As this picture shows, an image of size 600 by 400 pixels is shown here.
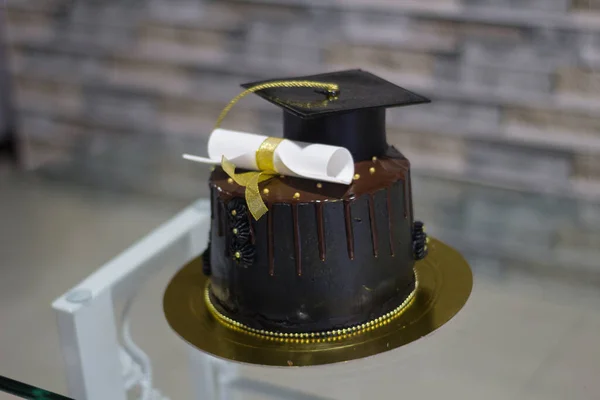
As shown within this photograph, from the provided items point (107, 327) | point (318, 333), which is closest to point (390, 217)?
point (318, 333)

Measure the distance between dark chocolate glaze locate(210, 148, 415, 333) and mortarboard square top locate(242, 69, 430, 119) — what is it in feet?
0.20

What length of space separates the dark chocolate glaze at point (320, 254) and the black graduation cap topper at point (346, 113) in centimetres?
2

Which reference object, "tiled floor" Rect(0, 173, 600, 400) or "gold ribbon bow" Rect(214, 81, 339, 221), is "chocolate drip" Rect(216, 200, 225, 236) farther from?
"tiled floor" Rect(0, 173, 600, 400)

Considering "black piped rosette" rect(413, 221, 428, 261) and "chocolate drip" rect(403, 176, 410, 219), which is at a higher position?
"chocolate drip" rect(403, 176, 410, 219)

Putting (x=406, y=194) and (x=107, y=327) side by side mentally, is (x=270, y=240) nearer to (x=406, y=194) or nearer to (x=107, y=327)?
(x=406, y=194)

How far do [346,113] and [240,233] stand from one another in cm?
15

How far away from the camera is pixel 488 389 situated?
0.86m

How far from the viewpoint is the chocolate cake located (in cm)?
75

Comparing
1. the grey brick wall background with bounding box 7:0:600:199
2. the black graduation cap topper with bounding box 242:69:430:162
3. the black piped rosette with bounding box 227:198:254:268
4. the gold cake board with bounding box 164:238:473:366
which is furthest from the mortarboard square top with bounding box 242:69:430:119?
the grey brick wall background with bounding box 7:0:600:199

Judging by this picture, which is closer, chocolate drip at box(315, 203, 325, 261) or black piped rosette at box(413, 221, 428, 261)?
chocolate drip at box(315, 203, 325, 261)

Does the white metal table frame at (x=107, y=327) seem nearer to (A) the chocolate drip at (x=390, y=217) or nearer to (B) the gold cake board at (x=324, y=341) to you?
(B) the gold cake board at (x=324, y=341)

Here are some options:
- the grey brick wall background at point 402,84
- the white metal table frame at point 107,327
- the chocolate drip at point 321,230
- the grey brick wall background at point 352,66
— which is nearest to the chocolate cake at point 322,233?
the chocolate drip at point 321,230

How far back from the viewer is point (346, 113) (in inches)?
29.8

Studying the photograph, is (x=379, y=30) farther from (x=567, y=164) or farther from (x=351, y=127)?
(x=351, y=127)
